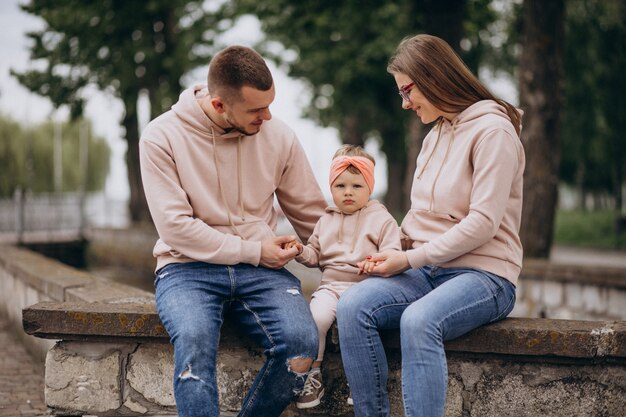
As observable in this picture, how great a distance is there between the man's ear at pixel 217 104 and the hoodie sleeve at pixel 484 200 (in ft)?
3.68

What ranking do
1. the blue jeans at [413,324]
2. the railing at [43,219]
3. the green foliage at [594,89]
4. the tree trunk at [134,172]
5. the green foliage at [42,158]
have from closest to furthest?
the blue jeans at [413,324] < the green foliage at [594,89] < the railing at [43,219] < the tree trunk at [134,172] < the green foliage at [42,158]

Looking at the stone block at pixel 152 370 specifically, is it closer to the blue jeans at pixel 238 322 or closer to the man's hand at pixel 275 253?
the blue jeans at pixel 238 322

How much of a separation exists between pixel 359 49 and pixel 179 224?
1737cm

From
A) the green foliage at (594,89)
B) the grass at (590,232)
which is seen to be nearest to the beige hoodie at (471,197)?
the green foliage at (594,89)

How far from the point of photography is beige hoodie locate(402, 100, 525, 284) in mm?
3281

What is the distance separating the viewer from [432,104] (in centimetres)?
356

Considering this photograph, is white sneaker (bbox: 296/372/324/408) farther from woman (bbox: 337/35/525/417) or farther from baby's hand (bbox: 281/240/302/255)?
baby's hand (bbox: 281/240/302/255)

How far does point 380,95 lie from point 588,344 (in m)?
19.5

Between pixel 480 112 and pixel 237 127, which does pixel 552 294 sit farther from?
pixel 237 127

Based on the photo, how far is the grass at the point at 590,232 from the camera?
23.3m

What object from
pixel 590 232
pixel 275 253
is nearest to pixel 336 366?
pixel 275 253

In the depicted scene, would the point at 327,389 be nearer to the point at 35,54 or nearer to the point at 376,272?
the point at 376,272

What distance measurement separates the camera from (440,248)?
131 inches

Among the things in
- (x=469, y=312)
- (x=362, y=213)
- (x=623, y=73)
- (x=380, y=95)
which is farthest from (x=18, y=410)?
(x=623, y=73)
